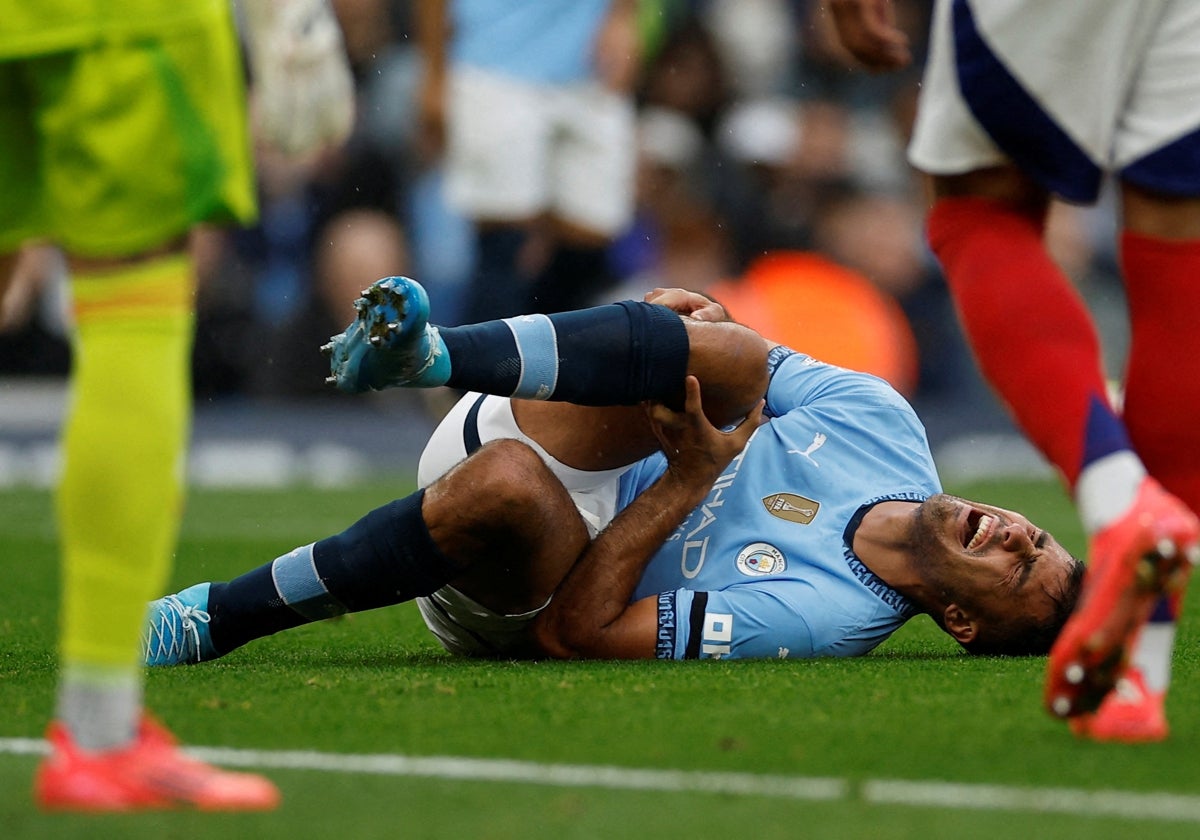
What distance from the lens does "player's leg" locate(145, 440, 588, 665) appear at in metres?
3.62

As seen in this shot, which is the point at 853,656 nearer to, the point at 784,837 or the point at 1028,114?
the point at 1028,114

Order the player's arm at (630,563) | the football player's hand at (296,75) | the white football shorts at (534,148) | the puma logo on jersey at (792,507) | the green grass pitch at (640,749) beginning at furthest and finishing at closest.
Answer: the white football shorts at (534,148) < the puma logo on jersey at (792,507) < the player's arm at (630,563) < the football player's hand at (296,75) < the green grass pitch at (640,749)

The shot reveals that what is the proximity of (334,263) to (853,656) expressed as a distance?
7502 mm

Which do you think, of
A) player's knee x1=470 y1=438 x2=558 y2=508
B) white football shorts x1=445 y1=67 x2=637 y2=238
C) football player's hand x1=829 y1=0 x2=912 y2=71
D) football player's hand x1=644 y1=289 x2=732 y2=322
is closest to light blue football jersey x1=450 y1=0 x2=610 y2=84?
white football shorts x1=445 y1=67 x2=637 y2=238

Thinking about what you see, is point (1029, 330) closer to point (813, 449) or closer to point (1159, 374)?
point (1159, 374)

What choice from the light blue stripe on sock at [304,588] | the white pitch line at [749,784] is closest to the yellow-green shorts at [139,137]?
the white pitch line at [749,784]

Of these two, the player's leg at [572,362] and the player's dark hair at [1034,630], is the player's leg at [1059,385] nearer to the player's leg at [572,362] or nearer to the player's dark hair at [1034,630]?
the player's leg at [572,362]

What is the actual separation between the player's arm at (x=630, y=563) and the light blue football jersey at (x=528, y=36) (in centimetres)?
461

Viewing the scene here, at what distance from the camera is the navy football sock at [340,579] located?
3.68 m

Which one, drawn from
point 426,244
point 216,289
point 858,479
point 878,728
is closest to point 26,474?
point 216,289

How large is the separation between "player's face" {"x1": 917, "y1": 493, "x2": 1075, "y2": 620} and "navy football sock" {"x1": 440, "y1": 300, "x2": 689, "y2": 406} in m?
0.61

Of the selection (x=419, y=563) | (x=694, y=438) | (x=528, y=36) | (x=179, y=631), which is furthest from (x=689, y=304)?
(x=528, y=36)

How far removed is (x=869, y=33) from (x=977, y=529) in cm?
133

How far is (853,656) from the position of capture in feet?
12.9
